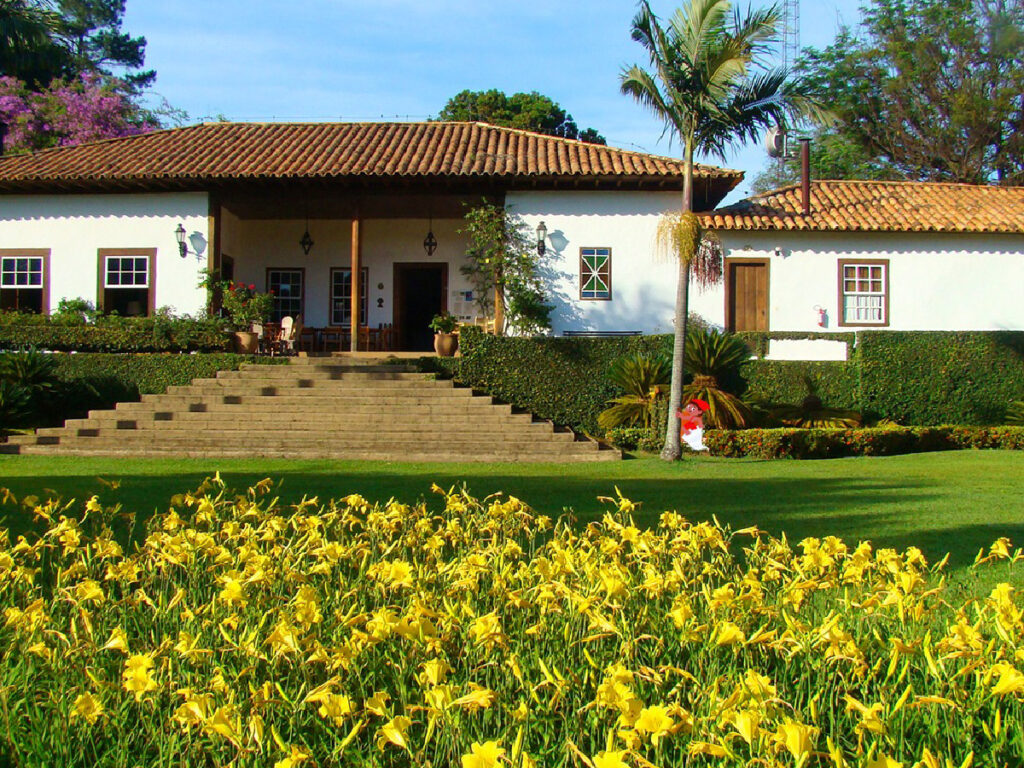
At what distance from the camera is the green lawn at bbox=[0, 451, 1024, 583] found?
749 centimetres

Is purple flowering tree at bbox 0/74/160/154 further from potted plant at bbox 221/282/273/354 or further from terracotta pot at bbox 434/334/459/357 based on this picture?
terracotta pot at bbox 434/334/459/357

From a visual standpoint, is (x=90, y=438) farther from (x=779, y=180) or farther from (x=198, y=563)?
(x=779, y=180)

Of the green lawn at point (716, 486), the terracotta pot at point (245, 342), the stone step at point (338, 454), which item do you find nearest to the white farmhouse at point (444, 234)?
the terracotta pot at point (245, 342)

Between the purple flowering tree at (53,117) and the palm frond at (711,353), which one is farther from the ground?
the purple flowering tree at (53,117)

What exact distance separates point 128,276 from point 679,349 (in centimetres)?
1308

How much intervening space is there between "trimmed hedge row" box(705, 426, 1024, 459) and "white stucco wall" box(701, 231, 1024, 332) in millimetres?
5961

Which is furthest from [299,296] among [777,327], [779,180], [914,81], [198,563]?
[779,180]

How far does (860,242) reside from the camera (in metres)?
21.2

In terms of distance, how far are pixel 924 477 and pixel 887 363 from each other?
6.58 meters

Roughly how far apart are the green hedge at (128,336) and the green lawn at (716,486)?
5.74 meters

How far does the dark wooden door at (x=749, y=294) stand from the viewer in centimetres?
2103

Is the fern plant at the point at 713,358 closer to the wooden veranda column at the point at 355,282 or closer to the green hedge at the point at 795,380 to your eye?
the green hedge at the point at 795,380

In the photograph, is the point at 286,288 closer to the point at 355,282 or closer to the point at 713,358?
the point at 355,282

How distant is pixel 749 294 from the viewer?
2106cm
